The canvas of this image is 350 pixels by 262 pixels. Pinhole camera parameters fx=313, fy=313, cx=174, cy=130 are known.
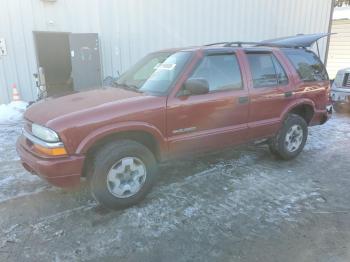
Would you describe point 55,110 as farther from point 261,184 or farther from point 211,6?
point 211,6

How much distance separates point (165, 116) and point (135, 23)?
678 cm

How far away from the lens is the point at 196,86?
11.6ft

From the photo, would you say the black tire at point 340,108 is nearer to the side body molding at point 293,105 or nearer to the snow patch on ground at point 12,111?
the side body molding at point 293,105

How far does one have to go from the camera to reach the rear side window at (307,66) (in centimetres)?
484

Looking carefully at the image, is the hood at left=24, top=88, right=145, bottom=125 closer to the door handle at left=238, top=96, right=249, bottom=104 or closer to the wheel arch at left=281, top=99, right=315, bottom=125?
the door handle at left=238, top=96, right=249, bottom=104

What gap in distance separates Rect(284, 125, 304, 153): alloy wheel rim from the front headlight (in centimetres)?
341

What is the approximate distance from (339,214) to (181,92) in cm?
222

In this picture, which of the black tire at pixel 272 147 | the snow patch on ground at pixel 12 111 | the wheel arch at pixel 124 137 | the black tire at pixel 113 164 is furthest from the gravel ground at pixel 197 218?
the snow patch on ground at pixel 12 111

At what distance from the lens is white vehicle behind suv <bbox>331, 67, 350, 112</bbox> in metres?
8.11

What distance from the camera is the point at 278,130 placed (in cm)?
477

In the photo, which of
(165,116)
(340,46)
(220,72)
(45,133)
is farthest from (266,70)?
(340,46)

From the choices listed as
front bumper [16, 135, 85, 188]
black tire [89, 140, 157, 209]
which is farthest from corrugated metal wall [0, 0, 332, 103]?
black tire [89, 140, 157, 209]

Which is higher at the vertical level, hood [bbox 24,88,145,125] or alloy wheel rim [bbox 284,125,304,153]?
hood [bbox 24,88,145,125]

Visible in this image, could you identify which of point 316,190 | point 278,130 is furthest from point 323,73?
point 316,190
